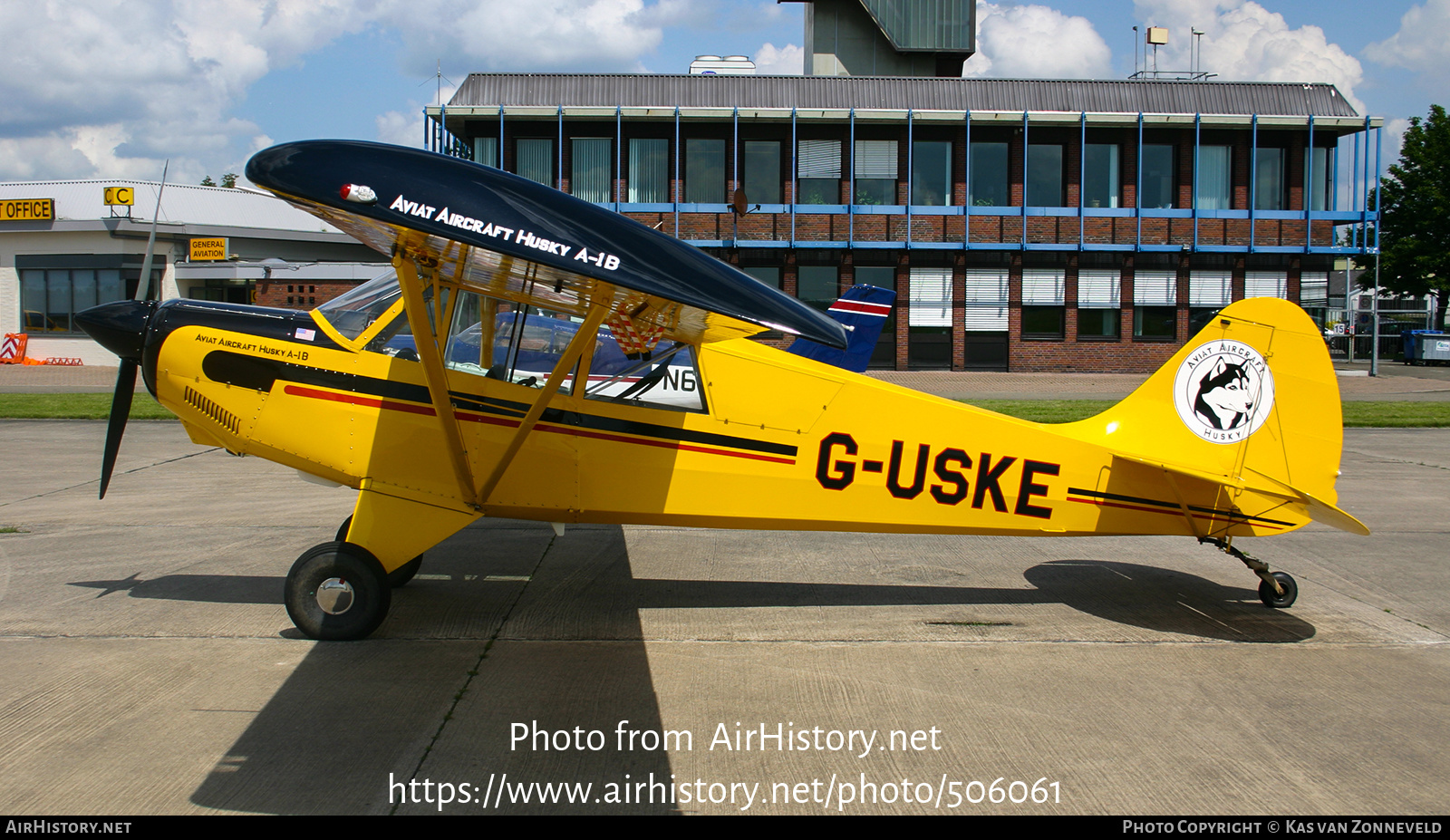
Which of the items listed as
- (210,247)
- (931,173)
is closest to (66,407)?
(210,247)

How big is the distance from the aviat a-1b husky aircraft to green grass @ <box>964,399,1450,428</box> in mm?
10452

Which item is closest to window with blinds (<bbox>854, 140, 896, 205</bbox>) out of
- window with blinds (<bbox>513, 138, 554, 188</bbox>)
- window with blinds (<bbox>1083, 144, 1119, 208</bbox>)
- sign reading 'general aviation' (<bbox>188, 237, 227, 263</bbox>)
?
window with blinds (<bbox>1083, 144, 1119, 208</bbox>)

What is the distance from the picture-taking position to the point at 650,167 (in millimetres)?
29000

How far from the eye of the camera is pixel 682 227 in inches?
1139

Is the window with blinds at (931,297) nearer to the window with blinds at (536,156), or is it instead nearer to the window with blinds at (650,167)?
the window with blinds at (650,167)

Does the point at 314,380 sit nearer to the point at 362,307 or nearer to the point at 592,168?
the point at 362,307

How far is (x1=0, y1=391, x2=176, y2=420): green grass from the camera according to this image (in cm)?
1650

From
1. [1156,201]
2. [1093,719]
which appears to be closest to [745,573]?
[1093,719]

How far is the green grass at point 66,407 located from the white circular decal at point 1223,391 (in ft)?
50.7

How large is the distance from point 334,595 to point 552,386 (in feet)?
5.74

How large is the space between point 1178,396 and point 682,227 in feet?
78.1

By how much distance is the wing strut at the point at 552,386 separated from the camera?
4.96 m

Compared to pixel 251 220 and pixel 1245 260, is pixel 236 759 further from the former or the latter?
pixel 251 220

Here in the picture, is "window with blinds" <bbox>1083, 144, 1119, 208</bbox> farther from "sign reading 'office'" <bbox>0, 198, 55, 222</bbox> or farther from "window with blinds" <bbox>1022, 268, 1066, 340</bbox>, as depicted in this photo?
"sign reading 'office'" <bbox>0, 198, 55, 222</bbox>
